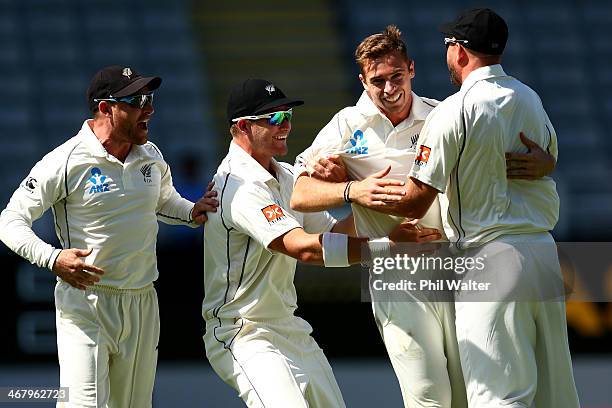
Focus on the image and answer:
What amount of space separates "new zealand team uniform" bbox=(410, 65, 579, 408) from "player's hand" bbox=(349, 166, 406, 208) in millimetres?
128

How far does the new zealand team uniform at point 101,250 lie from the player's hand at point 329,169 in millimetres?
819

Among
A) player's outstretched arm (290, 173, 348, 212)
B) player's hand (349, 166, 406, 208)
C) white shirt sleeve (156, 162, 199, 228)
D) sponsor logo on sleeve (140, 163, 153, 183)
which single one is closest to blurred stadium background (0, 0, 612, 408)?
white shirt sleeve (156, 162, 199, 228)

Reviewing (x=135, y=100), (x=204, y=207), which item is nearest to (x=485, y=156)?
(x=204, y=207)

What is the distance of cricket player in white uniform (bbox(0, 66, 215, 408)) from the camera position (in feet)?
16.6

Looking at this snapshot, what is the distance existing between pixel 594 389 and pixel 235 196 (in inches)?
163

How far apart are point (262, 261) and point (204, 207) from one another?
1.12 feet

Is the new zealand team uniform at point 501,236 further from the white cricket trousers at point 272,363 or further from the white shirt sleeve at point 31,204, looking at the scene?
the white shirt sleeve at point 31,204

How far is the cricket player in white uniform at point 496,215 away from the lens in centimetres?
429

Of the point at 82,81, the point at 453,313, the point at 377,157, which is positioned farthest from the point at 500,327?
the point at 82,81

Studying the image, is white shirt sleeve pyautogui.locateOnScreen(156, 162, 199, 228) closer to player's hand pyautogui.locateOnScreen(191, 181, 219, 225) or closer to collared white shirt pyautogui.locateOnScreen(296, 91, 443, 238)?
player's hand pyautogui.locateOnScreen(191, 181, 219, 225)

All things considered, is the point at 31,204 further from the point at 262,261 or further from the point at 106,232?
the point at 262,261

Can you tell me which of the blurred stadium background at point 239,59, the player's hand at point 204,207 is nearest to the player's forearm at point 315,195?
the player's hand at point 204,207

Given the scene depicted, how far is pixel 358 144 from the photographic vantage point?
15.6 ft

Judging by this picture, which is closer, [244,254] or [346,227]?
[244,254]
